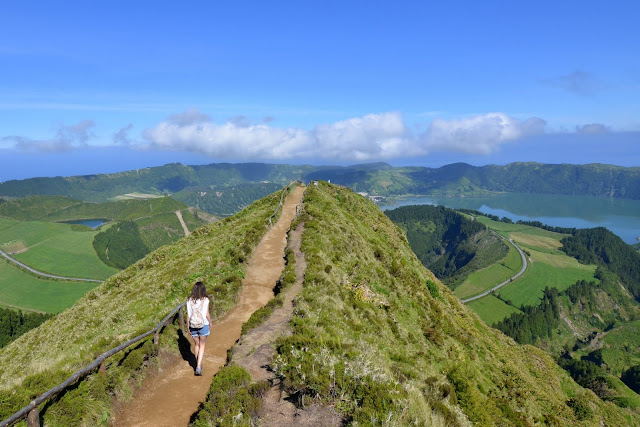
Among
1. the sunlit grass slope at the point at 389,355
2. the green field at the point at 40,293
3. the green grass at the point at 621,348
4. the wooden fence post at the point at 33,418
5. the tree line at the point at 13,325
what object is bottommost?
the green grass at the point at 621,348

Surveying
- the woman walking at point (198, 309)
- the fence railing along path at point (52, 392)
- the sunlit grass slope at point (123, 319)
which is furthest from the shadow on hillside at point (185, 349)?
the woman walking at point (198, 309)

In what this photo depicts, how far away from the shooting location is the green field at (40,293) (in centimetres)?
16800

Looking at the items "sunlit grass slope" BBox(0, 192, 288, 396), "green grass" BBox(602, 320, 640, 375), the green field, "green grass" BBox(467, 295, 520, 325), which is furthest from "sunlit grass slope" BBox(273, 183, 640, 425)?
the green field

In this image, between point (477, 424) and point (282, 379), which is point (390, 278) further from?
point (282, 379)

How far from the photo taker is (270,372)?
12898 millimetres

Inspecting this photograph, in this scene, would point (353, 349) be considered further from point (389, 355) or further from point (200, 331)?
point (200, 331)

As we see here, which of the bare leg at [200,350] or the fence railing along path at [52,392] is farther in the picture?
the bare leg at [200,350]

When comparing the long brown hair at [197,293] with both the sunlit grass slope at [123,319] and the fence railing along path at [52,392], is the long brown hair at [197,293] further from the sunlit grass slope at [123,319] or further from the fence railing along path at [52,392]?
the sunlit grass slope at [123,319]

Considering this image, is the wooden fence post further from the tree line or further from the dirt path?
the tree line

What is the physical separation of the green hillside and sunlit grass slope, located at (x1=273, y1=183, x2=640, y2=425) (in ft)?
0.26

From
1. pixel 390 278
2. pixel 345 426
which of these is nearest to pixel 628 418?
pixel 390 278

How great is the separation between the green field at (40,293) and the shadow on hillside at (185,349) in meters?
192

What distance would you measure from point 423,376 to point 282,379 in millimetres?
8084

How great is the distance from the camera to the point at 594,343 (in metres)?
180
